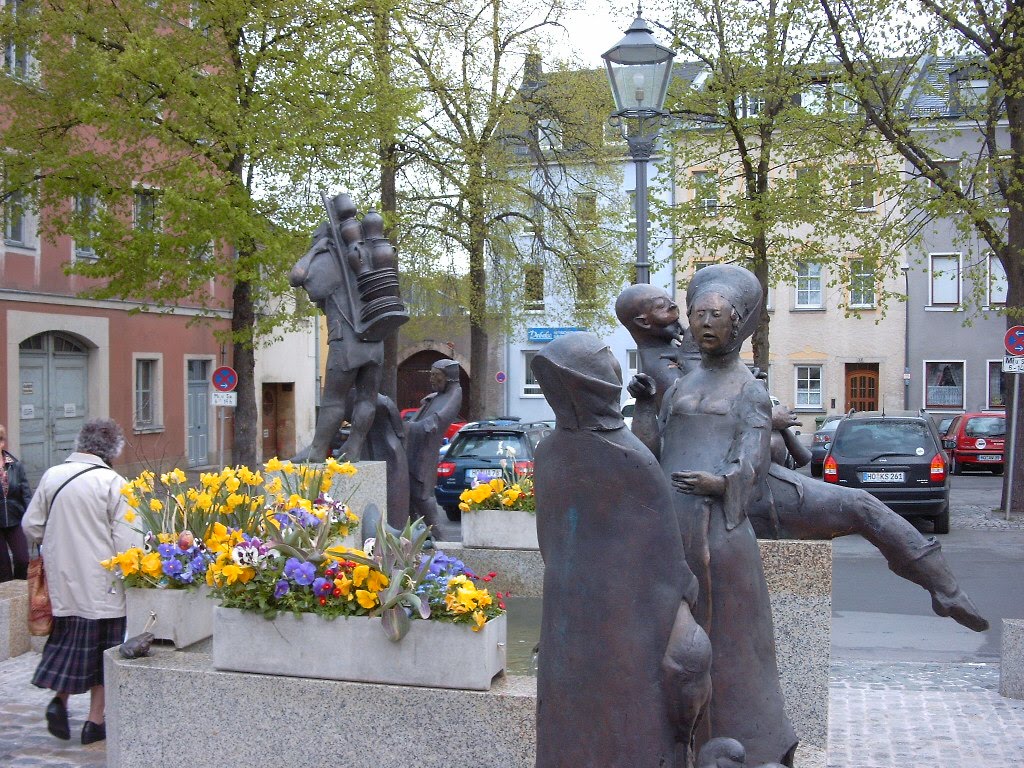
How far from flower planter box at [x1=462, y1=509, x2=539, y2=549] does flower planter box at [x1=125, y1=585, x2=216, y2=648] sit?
289 centimetres

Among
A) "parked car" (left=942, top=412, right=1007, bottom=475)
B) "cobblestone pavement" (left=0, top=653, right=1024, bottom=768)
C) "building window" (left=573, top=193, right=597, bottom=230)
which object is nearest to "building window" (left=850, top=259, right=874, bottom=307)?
"parked car" (left=942, top=412, right=1007, bottom=475)

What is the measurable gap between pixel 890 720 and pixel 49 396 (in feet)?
66.3

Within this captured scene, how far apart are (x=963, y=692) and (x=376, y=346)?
476cm

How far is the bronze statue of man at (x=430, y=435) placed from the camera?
9719mm

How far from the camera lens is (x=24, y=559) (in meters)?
8.81

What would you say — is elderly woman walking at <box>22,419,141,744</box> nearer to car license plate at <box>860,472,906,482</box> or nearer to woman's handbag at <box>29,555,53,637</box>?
woman's handbag at <box>29,555,53,637</box>

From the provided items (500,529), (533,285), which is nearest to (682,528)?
(500,529)

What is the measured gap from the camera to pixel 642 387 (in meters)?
4.37

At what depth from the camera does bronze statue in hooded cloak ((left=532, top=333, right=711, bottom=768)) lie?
2852mm

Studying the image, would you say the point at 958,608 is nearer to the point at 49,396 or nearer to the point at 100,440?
the point at 100,440

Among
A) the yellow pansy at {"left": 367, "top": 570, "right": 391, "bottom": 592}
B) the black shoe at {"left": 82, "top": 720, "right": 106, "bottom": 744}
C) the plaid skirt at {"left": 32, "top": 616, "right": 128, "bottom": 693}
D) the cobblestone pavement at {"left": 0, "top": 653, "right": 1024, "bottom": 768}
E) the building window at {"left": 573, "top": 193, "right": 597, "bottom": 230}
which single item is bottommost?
the cobblestone pavement at {"left": 0, "top": 653, "right": 1024, "bottom": 768}

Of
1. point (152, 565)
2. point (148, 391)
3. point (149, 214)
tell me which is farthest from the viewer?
point (148, 391)

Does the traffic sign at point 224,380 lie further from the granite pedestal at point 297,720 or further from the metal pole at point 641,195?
the granite pedestal at point 297,720

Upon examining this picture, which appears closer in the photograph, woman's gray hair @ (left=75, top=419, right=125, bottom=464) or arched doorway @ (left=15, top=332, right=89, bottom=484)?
woman's gray hair @ (left=75, top=419, right=125, bottom=464)
